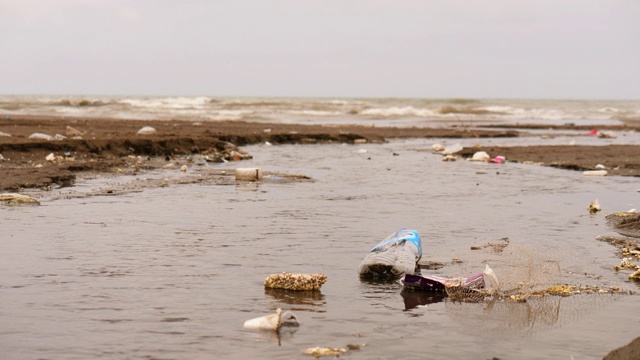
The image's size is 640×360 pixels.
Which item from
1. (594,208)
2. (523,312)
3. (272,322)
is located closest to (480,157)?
(594,208)

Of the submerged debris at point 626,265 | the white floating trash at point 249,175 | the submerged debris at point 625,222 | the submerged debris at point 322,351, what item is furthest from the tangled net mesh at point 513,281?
the white floating trash at point 249,175

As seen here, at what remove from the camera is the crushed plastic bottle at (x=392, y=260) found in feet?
26.1

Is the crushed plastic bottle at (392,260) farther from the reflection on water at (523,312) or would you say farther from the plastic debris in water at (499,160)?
the plastic debris in water at (499,160)

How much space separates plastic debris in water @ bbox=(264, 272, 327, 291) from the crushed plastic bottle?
80 cm

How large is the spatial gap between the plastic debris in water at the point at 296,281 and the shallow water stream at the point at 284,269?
12 centimetres

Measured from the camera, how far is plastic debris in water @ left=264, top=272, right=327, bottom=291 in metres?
7.22

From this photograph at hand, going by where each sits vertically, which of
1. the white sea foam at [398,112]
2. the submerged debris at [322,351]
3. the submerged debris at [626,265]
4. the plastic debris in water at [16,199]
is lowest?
the submerged debris at [626,265]

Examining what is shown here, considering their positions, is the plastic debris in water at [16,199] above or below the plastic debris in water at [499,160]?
above

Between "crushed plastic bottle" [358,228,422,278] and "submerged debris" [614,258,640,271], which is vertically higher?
"crushed plastic bottle" [358,228,422,278]

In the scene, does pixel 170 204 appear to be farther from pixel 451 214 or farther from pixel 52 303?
pixel 52 303

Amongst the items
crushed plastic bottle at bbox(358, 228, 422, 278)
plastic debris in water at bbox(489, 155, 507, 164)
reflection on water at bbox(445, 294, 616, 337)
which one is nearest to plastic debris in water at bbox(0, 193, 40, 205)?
crushed plastic bottle at bbox(358, 228, 422, 278)

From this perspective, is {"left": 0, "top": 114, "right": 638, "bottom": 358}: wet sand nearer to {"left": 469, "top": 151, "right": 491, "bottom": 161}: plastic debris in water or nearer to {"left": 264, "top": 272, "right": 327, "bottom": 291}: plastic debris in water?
{"left": 264, "top": 272, "right": 327, "bottom": 291}: plastic debris in water

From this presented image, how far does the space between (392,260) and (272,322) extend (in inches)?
94.2

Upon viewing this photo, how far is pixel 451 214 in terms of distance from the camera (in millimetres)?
12422
